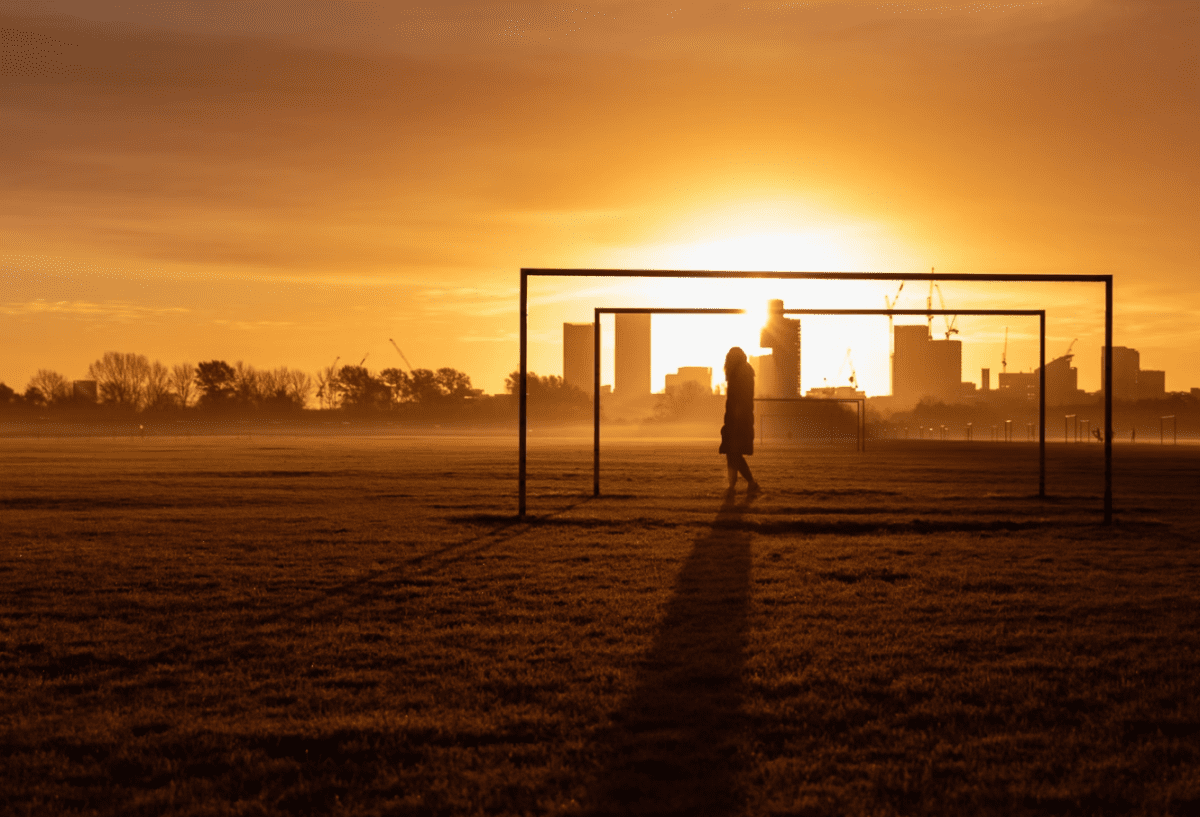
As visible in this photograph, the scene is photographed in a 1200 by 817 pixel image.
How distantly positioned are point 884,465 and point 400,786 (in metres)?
23.9

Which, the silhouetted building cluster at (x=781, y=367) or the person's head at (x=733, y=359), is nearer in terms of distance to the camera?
the person's head at (x=733, y=359)

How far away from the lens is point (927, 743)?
13.0ft

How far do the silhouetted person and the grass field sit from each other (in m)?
3.26

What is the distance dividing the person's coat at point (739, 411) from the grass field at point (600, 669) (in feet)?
10.7

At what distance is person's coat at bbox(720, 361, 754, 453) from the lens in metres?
14.4

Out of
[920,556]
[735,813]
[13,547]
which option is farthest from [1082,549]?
[13,547]

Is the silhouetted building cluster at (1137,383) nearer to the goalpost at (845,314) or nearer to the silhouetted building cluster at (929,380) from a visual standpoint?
the silhouetted building cluster at (929,380)

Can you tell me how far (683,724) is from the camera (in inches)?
162

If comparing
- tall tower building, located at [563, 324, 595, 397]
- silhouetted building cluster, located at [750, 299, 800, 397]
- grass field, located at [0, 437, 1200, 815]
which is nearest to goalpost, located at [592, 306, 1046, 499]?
tall tower building, located at [563, 324, 595, 397]

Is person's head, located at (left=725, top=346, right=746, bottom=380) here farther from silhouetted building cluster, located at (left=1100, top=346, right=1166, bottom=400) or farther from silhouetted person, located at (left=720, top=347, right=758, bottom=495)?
silhouetted building cluster, located at (left=1100, top=346, right=1166, bottom=400)

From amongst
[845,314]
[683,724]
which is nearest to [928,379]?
[845,314]

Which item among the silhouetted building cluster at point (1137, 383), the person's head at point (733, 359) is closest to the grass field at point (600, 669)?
the person's head at point (733, 359)

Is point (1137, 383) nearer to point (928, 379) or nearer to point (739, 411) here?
point (928, 379)

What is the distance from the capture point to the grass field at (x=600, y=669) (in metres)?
3.52
